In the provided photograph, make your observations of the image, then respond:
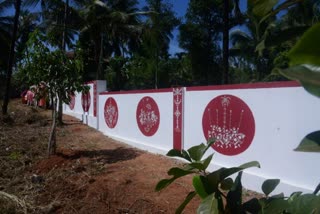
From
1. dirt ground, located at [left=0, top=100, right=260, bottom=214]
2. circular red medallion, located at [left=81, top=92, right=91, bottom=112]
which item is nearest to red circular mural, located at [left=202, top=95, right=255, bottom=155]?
dirt ground, located at [left=0, top=100, right=260, bottom=214]

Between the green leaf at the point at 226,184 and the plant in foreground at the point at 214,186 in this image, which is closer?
the plant in foreground at the point at 214,186

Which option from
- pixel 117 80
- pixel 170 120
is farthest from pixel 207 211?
pixel 117 80

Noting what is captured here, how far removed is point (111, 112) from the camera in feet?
34.9

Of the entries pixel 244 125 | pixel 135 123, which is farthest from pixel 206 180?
pixel 135 123

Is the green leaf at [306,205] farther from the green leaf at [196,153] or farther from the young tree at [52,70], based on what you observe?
the young tree at [52,70]

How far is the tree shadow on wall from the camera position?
7297 mm

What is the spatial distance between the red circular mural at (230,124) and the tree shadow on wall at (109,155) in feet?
6.86

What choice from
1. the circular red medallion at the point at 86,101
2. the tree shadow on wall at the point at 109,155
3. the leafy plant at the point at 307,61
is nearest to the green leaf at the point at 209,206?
the leafy plant at the point at 307,61

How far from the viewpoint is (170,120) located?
735 centimetres

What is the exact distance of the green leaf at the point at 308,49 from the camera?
53cm

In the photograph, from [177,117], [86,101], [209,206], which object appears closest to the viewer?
[209,206]

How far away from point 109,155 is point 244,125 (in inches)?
136

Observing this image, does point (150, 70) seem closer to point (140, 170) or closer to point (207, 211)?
point (140, 170)

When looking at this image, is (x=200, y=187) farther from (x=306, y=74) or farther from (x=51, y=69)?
(x=51, y=69)
